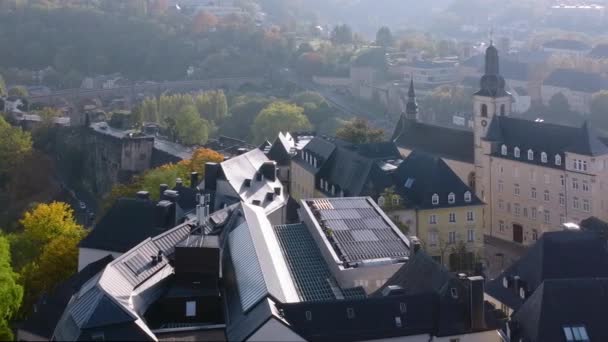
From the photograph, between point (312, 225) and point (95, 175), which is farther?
point (95, 175)

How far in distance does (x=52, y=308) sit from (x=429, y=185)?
19.0 m

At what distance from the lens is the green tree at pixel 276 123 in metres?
76.1

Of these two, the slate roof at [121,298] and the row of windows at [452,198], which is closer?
the slate roof at [121,298]

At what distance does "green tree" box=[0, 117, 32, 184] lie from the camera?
66875mm

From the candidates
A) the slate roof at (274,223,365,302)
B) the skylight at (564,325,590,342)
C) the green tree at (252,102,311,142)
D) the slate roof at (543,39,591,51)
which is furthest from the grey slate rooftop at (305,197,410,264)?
the slate roof at (543,39,591,51)

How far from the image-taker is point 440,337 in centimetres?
2620

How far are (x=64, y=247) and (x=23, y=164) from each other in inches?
1202

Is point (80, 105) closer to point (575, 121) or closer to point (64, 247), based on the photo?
point (575, 121)

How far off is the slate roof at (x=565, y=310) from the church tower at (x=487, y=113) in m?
24.3

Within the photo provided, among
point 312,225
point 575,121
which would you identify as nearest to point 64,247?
point 312,225

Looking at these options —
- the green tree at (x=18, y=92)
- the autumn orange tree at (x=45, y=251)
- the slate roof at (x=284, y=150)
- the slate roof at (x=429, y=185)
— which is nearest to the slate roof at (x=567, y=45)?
the green tree at (x=18, y=92)

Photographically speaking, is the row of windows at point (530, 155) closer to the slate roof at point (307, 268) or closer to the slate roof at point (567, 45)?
the slate roof at point (307, 268)

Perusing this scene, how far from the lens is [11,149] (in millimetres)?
67062

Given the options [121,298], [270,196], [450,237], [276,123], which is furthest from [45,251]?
[276,123]
